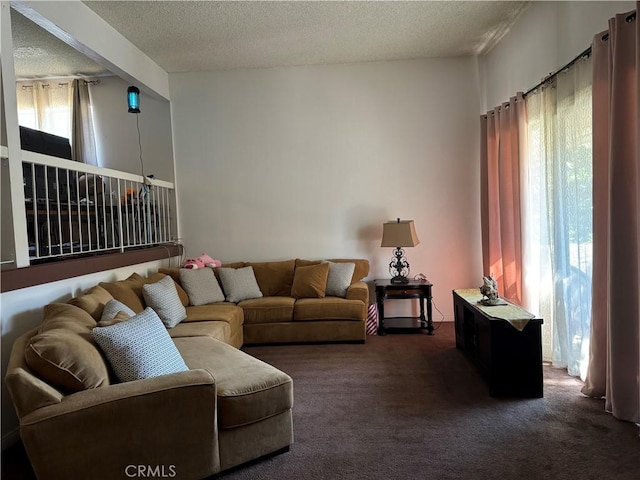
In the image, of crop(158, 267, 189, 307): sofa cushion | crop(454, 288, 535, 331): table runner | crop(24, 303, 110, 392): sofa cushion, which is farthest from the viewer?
crop(158, 267, 189, 307): sofa cushion

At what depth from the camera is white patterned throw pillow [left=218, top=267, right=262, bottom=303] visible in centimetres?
446

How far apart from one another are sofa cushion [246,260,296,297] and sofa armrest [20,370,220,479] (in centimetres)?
279

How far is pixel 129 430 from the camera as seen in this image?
71.0 inches

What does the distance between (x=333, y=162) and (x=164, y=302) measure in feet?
8.66

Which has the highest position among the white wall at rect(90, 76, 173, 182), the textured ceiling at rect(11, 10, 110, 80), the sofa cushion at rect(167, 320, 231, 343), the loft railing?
the textured ceiling at rect(11, 10, 110, 80)

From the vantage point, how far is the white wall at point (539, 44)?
2.92 m

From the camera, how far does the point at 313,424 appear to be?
2553 mm

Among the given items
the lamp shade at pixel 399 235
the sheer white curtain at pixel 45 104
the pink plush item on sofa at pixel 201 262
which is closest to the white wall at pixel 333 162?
the pink plush item on sofa at pixel 201 262

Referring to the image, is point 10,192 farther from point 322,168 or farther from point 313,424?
point 322,168

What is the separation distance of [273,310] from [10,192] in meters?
2.41

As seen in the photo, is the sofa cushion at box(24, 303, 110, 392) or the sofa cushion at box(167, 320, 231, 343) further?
the sofa cushion at box(167, 320, 231, 343)

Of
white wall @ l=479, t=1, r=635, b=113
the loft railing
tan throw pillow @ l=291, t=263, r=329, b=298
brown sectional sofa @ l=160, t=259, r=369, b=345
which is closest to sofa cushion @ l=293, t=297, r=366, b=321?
brown sectional sofa @ l=160, t=259, r=369, b=345

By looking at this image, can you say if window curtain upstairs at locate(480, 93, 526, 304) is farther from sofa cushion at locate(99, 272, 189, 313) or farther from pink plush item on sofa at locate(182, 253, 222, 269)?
sofa cushion at locate(99, 272, 189, 313)

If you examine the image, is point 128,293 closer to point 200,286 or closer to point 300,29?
point 200,286
